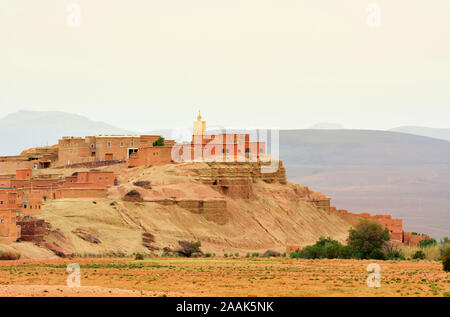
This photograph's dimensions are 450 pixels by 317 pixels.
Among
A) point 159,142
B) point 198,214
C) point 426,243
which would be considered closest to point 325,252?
point 426,243

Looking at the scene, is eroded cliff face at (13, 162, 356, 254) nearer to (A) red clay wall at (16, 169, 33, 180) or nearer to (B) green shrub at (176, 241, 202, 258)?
(B) green shrub at (176, 241, 202, 258)

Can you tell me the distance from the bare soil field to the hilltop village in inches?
655

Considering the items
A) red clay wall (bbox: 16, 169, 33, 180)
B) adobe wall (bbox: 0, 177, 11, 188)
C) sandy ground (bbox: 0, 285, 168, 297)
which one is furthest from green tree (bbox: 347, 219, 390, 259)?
sandy ground (bbox: 0, 285, 168, 297)

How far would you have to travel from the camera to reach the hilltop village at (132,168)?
7862 cm

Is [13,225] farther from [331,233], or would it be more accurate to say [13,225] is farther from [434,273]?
[331,233]

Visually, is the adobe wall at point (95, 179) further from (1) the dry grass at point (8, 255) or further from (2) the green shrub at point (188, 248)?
(1) the dry grass at point (8, 255)

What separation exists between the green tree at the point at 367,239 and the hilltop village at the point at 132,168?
6.40 metres

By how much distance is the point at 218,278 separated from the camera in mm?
45469

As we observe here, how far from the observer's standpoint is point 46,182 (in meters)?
80.1

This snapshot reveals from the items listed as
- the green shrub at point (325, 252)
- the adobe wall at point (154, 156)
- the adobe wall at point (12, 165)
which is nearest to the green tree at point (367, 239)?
the green shrub at point (325, 252)

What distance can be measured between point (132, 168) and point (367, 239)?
28.3 m

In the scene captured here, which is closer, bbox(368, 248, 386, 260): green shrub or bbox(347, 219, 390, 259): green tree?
bbox(368, 248, 386, 260): green shrub

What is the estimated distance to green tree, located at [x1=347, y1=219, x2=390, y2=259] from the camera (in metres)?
69.0

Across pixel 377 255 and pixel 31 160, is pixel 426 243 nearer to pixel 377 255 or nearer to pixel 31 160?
pixel 377 255
